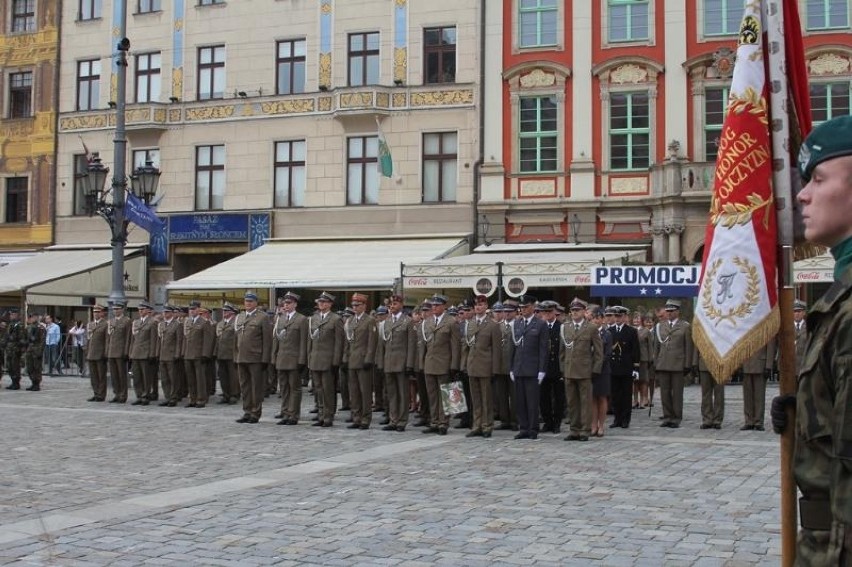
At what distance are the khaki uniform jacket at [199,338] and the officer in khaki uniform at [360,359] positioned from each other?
13.8 feet

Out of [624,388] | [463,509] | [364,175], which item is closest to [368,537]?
[463,509]

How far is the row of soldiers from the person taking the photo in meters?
22.8

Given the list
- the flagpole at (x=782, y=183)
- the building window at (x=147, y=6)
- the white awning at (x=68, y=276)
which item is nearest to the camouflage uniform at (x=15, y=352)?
the white awning at (x=68, y=276)

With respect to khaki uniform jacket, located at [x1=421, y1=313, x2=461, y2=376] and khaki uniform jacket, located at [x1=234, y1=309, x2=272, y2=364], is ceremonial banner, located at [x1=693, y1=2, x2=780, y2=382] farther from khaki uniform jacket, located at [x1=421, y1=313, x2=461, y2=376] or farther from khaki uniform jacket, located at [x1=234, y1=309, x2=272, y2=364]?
khaki uniform jacket, located at [x1=234, y1=309, x2=272, y2=364]

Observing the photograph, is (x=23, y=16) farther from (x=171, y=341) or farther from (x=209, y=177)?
(x=171, y=341)

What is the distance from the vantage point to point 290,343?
1599 centimetres

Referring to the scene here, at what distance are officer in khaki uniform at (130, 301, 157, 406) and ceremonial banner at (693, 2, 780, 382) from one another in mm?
15749

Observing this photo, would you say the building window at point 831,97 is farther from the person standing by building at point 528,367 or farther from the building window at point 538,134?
the person standing by building at point 528,367

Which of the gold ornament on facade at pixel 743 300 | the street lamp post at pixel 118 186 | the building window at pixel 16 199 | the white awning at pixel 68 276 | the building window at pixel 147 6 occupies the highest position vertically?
the building window at pixel 147 6

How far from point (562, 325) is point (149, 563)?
361 inches

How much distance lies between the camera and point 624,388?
15.7 metres

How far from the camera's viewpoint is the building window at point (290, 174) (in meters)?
30.7

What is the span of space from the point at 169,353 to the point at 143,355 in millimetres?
652

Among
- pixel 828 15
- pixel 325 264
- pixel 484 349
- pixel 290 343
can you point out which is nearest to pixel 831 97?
pixel 828 15
